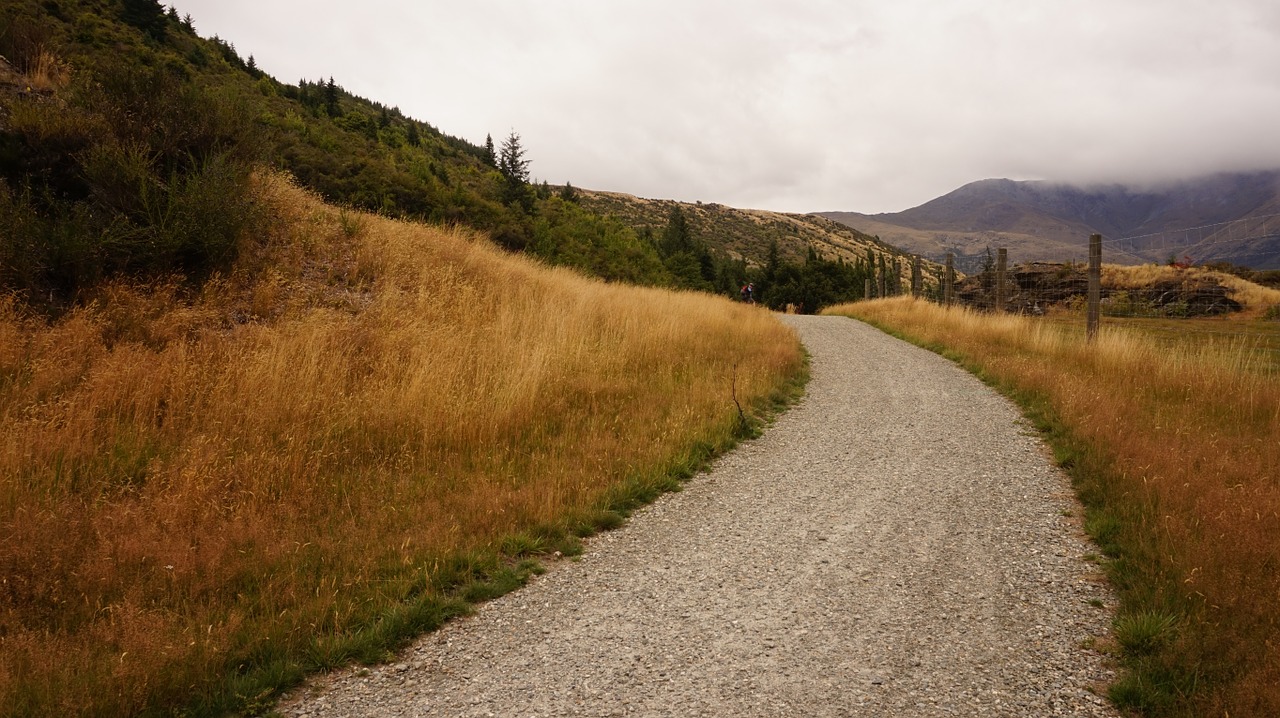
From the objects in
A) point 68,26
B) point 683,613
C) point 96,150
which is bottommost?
point 683,613

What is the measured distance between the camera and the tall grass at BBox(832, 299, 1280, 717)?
2988 millimetres

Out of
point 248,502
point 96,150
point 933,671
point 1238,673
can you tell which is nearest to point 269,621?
point 248,502

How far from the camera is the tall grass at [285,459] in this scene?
134 inches

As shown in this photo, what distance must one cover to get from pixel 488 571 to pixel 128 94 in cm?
1070

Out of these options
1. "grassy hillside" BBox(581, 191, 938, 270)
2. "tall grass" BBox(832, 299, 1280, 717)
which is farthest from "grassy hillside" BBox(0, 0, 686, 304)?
"grassy hillside" BBox(581, 191, 938, 270)

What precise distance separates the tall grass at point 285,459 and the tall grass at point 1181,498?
12.3ft

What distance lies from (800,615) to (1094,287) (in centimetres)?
1166

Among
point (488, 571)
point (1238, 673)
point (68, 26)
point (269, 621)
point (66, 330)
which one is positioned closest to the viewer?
point (1238, 673)

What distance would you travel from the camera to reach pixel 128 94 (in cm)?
977

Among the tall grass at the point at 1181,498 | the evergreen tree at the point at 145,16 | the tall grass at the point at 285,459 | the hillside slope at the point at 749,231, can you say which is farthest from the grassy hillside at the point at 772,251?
the evergreen tree at the point at 145,16

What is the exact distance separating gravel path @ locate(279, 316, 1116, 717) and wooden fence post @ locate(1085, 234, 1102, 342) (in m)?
7.37

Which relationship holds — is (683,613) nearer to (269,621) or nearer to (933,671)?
(933,671)

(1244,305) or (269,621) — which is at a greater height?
(1244,305)

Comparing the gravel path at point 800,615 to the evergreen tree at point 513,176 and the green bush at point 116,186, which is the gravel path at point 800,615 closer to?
the green bush at point 116,186
